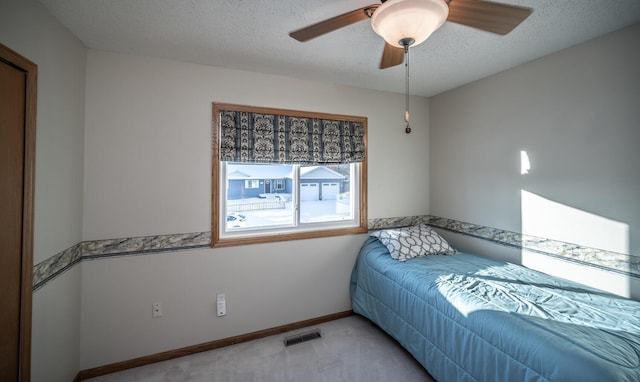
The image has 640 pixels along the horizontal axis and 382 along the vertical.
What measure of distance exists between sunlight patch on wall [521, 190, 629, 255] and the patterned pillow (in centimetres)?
72

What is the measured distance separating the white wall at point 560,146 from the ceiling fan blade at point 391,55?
54.7 inches

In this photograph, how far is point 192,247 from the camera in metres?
2.21

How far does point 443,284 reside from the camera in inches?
75.1

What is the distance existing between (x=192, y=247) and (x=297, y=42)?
1.84 meters

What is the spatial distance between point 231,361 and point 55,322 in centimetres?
119

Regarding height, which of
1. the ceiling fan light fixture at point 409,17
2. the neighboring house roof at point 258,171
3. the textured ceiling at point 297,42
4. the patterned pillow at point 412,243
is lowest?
the patterned pillow at point 412,243

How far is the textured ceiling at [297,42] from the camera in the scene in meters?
1.49

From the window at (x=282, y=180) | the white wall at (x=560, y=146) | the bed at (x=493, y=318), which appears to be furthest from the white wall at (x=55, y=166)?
the white wall at (x=560, y=146)

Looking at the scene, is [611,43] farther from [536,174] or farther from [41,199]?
[41,199]

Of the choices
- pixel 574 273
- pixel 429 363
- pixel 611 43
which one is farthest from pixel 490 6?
pixel 429 363

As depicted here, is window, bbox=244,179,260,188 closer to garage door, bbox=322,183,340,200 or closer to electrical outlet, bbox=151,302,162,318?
garage door, bbox=322,183,340,200

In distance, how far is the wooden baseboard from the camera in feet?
6.38

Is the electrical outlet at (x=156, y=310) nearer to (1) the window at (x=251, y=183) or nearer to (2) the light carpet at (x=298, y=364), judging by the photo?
(2) the light carpet at (x=298, y=364)

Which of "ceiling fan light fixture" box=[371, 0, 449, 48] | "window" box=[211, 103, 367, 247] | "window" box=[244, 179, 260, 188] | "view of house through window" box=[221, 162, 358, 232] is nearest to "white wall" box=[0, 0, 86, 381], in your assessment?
"window" box=[211, 103, 367, 247]
